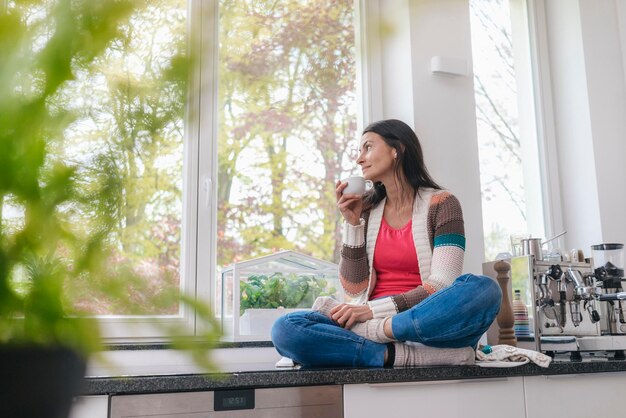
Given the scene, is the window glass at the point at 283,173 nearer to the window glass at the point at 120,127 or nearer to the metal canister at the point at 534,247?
the metal canister at the point at 534,247

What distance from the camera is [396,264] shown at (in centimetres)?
218

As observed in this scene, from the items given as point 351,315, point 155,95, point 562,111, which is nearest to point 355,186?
point 351,315

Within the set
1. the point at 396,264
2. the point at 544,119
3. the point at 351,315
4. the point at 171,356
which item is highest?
the point at 544,119

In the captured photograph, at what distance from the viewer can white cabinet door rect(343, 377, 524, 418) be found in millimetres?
1750

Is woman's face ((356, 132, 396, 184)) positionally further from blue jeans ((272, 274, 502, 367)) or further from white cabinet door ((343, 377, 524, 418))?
white cabinet door ((343, 377, 524, 418))

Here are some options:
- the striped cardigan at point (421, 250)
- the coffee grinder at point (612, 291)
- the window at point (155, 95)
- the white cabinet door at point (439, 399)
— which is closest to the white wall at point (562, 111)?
the coffee grinder at point (612, 291)

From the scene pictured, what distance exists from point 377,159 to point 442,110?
0.74 metres

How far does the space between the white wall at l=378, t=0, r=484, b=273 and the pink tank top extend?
2.35 feet

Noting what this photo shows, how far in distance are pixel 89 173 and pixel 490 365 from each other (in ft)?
5.96

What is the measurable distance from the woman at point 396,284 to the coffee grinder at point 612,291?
751 mm

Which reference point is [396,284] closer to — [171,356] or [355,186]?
[355,186]

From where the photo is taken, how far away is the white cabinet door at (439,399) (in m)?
1.75

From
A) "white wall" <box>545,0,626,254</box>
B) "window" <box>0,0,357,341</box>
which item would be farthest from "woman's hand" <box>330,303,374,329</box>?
"white wall" <box>545,0,626,254</box>

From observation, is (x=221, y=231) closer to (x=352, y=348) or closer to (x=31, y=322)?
(x=352, y=348)
